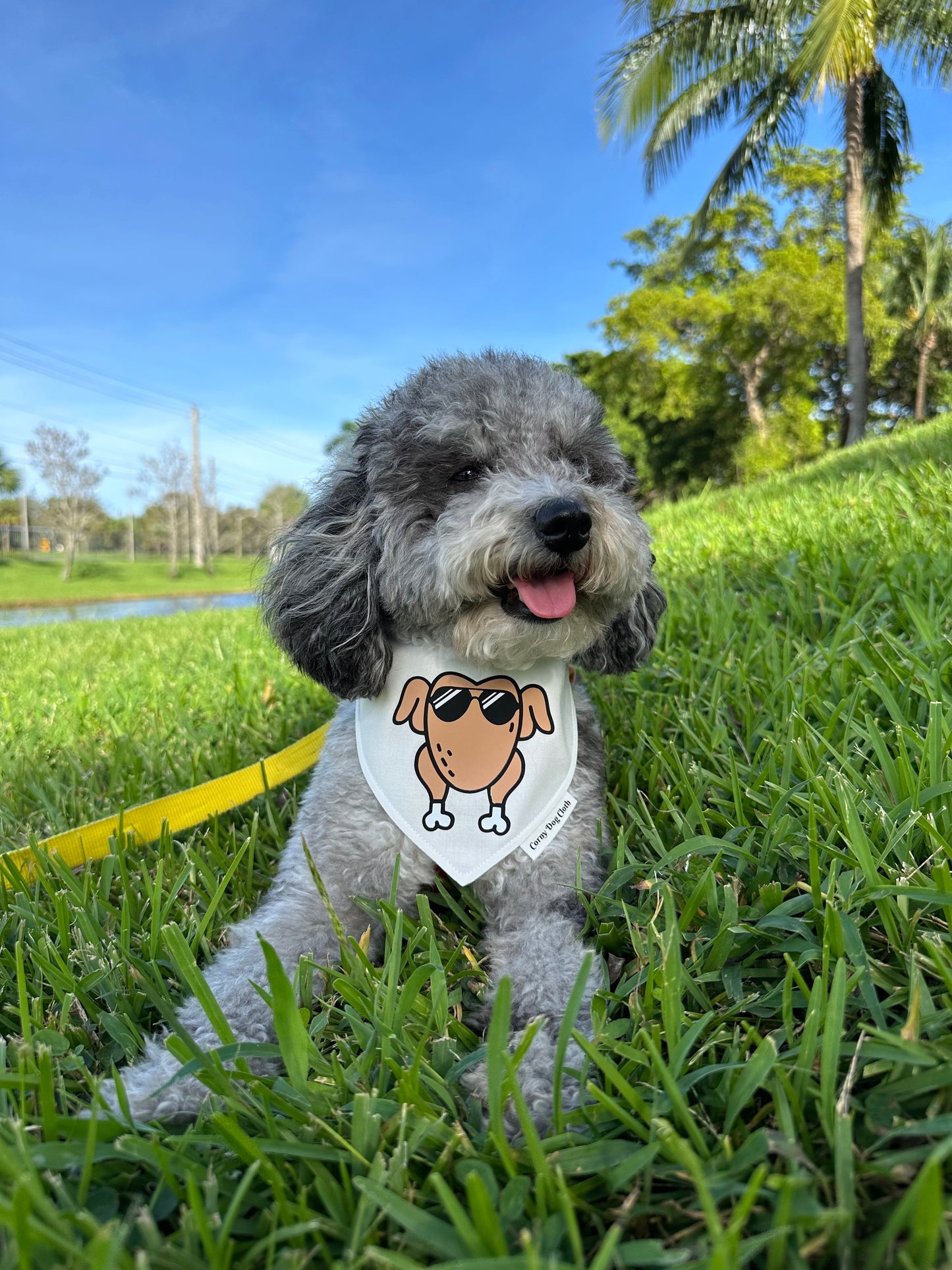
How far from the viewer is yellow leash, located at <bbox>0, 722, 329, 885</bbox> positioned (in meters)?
2.49

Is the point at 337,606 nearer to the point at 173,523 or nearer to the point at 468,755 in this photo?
the point at 468,755

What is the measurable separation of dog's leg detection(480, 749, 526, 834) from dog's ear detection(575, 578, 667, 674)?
1.84 ft

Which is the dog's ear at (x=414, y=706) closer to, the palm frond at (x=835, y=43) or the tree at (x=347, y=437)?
the tree at (x=347, y=437)

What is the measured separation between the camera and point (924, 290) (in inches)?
1784

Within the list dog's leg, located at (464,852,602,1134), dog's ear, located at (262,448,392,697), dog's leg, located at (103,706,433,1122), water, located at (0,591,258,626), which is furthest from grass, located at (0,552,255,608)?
dog's leg, located at (464,852,602,1134)

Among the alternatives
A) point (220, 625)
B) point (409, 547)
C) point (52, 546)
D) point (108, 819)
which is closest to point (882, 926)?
point (409, 547)

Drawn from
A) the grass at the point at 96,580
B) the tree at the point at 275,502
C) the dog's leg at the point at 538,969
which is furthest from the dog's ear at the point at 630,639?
the tree at the point at 275,502

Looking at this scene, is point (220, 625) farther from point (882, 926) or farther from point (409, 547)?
point (882, 926)

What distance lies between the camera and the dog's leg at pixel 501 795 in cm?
210

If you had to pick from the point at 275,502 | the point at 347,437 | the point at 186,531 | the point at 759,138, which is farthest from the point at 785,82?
the point at 275,502

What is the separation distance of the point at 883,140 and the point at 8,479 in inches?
3350

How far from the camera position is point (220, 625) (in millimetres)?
10422

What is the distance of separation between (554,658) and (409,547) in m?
0.57

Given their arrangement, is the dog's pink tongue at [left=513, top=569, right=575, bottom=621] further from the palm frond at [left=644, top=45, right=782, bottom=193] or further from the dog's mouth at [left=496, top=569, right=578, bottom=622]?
the palm frond at [left=644, top=45, right=782, bottom=193]
